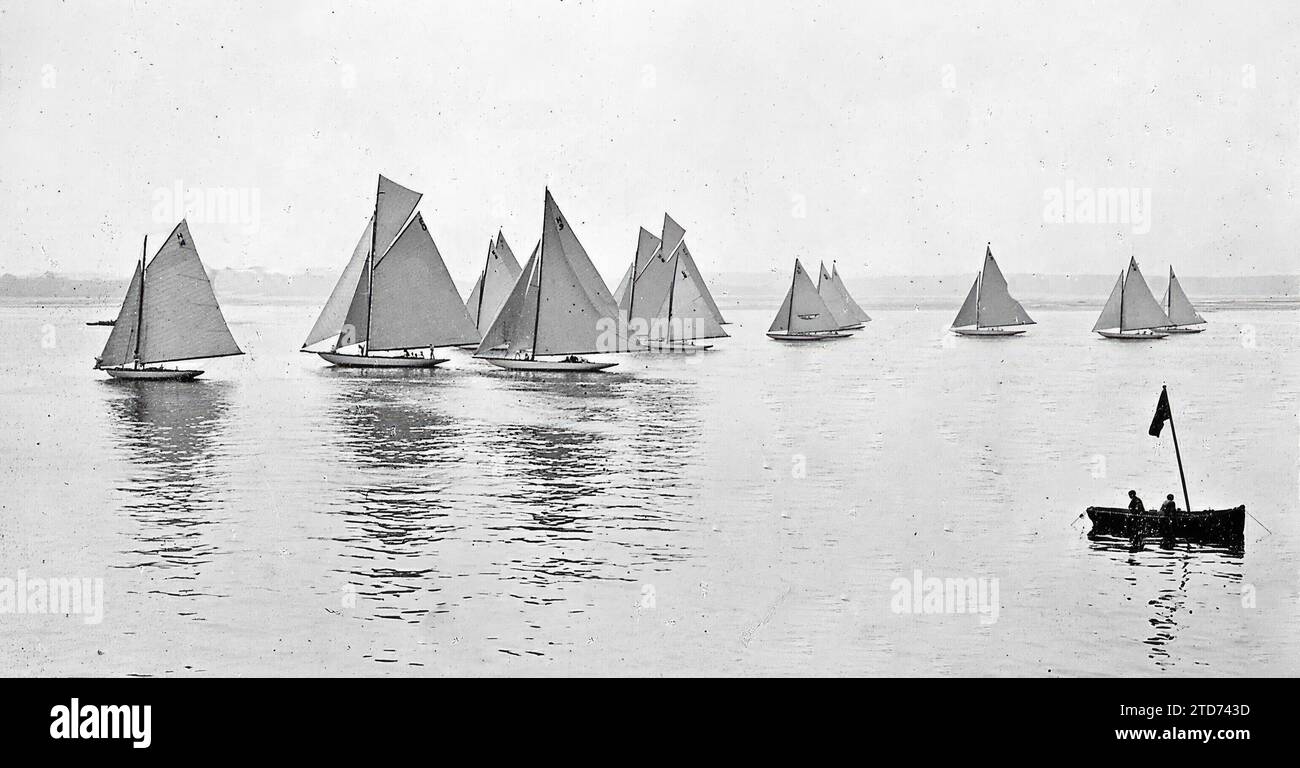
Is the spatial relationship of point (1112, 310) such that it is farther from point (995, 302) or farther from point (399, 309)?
point (399, 309)

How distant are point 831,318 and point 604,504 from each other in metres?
72.2

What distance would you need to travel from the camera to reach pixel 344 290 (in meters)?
53.2

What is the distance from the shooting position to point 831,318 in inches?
3693

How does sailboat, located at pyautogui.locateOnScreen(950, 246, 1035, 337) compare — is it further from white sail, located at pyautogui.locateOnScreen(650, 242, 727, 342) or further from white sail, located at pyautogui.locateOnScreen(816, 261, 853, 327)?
white sail, located at pyautogui.locateOnScreen(650, 242, 727, 342)

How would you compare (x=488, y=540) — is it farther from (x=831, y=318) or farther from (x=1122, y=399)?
(x=831, y=318)

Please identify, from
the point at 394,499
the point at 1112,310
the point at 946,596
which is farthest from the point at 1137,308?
the point at 946,596

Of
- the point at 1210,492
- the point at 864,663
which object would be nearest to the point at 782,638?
the point at 864,663

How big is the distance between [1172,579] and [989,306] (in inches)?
3016

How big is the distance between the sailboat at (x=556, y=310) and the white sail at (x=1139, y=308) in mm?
43556

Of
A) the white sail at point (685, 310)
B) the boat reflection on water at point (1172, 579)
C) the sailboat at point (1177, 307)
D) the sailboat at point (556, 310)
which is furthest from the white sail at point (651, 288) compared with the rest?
the boat reflection on water at point (1172, 579)

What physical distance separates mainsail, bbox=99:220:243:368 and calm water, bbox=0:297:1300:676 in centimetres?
222

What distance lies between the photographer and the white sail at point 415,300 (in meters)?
50.6

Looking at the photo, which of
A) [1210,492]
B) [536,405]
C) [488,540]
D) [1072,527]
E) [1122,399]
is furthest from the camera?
[1122,399]
